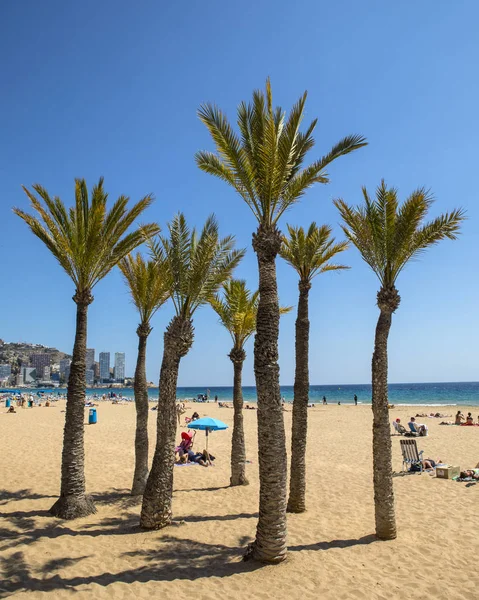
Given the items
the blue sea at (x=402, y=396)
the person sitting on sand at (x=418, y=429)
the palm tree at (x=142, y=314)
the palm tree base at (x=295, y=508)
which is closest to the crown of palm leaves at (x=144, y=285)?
the palm tree at (x=142, y=314)

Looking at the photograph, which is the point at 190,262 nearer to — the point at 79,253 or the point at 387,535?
the point at 79,253

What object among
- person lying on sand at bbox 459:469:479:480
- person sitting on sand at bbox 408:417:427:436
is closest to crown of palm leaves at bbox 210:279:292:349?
person lying on sand at bbox 459:469:479:480

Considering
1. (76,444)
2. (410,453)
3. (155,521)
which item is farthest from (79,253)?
(410,453)

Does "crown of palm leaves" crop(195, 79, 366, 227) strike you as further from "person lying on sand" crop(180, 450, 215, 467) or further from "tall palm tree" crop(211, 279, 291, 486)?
"person lying on sand" crop(180, 450, 215, 467)

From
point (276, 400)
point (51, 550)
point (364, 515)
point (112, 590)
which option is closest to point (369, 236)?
point (276, 400)

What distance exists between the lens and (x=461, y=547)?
7.41m

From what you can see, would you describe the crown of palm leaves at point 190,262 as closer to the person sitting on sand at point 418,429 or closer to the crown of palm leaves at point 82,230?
the crown of palm leaves at point 82,230

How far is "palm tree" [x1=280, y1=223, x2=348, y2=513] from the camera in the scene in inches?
369

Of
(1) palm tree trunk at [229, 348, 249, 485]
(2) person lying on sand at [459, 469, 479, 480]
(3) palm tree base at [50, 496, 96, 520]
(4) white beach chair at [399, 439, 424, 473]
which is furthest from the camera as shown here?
(4) white beach chair at [399, 439, 424, 473]

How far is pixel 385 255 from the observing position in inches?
335

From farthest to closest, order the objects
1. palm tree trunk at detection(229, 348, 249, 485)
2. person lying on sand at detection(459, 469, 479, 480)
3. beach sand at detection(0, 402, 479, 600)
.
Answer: person lying on sand at detection(459, 469, 479, 480) < palm tree trunk at detection(229, 348, 249, 485) < beach sand at detection(0, 402, 479, 600)

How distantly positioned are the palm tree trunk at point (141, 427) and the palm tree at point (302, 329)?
12.6ft

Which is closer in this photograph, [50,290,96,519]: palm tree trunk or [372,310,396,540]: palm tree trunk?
[372,310,396,540]: palm tree trunk

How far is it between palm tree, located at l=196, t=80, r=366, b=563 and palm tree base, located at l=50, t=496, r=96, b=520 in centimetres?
420
